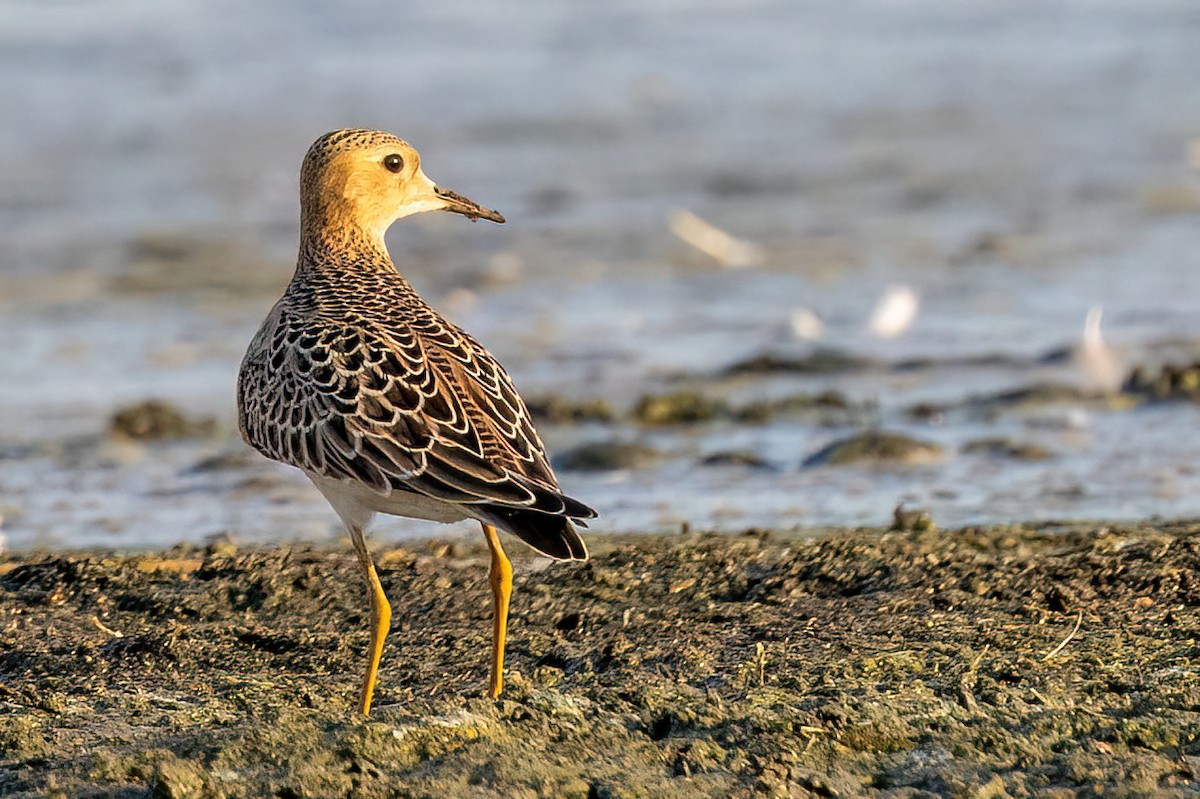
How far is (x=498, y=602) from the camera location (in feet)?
15.8

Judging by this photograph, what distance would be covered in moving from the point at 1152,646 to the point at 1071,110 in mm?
11879

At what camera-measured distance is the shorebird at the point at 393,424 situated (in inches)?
176

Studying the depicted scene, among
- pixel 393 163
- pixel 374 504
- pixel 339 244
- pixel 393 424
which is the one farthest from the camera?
pixel 393 163

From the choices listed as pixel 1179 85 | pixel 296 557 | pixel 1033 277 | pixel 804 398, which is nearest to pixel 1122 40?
pixel 1179 85

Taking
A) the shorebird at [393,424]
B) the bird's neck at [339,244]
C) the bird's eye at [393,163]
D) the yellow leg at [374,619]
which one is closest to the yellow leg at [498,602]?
the shorebird at [393,424]

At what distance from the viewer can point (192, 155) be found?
591 inches

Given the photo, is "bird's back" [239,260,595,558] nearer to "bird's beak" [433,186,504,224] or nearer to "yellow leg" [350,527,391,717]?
"yellow leg" [350,527,391,717]

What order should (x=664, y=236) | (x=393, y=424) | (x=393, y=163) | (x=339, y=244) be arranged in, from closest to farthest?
1. (x=393, y=424)
2. (x=339, y=244)
3. (x=393, y=163)
4. (x=664, y=236)

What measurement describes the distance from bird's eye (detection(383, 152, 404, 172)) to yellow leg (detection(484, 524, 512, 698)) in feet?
4.80

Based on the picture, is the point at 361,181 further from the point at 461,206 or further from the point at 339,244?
the point at 461,206

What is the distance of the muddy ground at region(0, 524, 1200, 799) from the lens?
3842mm

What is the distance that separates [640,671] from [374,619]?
0.71m

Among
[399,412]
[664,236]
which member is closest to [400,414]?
[399,412]

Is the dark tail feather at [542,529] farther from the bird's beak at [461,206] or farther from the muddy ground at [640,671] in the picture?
the bird's beak at [461,206]
